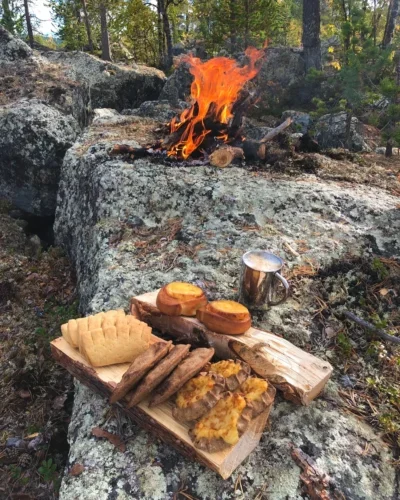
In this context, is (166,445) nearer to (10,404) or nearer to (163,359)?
(163,359)

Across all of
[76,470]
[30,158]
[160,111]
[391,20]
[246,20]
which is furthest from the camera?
[246,20]

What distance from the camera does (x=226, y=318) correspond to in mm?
2680

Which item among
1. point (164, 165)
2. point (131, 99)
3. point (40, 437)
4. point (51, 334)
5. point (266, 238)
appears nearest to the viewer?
point (40, 437)

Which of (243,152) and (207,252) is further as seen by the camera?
(243,152)

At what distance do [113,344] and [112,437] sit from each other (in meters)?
0.56

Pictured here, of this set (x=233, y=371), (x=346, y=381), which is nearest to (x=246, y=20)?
(x=346, y=381)

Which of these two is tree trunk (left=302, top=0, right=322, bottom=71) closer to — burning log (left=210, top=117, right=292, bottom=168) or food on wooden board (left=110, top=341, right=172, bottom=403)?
burning log (left=210, top=117, right=292, bottom=168)

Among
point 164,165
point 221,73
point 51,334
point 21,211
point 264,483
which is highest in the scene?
point 221,73

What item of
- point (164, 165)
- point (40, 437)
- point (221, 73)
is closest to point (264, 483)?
point (40, 437)

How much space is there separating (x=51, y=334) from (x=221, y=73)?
4860 millimetres

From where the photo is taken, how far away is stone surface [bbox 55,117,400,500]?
7.00ft

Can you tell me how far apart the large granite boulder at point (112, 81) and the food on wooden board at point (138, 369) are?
39.6ft

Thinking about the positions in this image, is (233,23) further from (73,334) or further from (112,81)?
(73,334)

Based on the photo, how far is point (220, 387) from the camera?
212 centimetres
